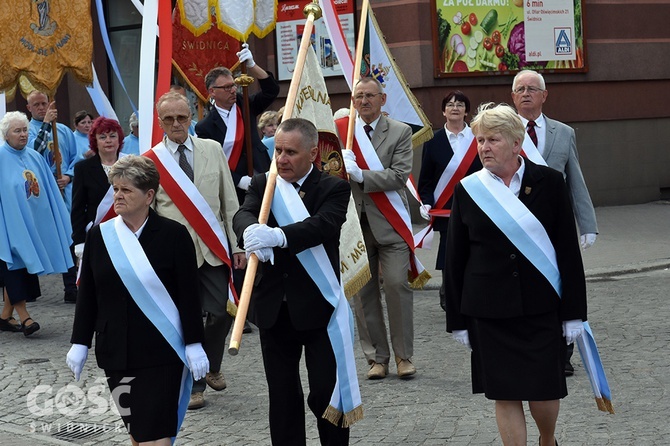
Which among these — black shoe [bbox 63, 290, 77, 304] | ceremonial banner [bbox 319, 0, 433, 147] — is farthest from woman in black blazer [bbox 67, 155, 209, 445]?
black shoe [bbox 63, 290, 77, 304]

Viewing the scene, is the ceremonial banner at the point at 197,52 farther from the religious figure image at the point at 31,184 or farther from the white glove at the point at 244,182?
the religious figure image at the point at 31,184

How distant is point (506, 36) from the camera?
17219 mm

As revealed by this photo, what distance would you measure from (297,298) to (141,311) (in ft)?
2.47

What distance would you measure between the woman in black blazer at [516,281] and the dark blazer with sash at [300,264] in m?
0.63

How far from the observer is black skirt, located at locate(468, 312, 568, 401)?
5297mm

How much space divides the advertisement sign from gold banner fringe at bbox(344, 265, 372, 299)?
10.1 meters

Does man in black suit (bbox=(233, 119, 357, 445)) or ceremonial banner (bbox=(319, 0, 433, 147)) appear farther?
ceremonial banner (bbox=(319, 0, 433, 147))

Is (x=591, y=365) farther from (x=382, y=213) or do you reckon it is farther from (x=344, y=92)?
(x=344, y=92)

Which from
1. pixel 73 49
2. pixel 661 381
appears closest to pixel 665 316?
pixel 661 381

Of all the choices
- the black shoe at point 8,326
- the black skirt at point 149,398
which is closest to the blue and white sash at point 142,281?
the black skirt at point 149,398

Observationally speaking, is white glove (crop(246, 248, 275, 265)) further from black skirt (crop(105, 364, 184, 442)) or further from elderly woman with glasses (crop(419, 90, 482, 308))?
elderly woman with glasses (crop(419, 90, 482, 308))

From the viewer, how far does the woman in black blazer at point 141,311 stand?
5234 millimetres

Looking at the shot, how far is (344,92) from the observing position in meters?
17.0

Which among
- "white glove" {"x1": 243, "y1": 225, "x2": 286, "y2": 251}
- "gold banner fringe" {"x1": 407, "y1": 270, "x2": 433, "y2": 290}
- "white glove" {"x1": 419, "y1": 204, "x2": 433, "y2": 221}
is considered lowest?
"gold banner fringe" {"x1": 407, "y1": 270, "x2": 433, "y2": 290}
